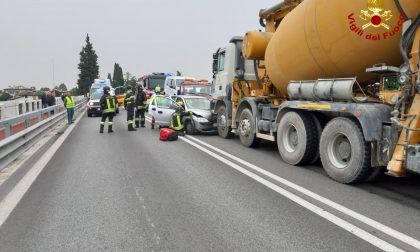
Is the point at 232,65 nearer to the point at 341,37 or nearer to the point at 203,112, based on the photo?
the point at 203,112

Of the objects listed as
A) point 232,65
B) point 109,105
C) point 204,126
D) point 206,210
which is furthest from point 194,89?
point 206,210

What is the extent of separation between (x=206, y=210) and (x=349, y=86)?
10.2 feet

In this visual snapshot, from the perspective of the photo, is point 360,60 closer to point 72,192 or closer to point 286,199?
point 286,199

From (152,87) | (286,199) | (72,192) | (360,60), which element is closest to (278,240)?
(286,199)

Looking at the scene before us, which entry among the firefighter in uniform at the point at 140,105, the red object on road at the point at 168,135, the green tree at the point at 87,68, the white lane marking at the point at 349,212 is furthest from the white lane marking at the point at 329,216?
the green tree at the point at 87,68

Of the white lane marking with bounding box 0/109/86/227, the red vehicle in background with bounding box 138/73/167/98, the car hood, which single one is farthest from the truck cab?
the red vehicle in background with bounding box 138/73/167/98

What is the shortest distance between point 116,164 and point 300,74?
13.3ft

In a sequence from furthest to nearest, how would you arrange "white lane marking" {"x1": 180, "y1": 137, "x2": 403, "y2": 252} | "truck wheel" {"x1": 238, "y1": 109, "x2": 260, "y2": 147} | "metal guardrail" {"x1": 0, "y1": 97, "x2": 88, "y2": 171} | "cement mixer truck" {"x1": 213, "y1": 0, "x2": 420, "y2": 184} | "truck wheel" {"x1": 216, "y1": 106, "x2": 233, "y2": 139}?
"truck wheel" {"x1": 216, "y1": 106, "x2": 233, "y2": 139}, "truck wheel" {"x1": 238, "y1": 109, "x2": 260, "y2": 147}, "metal guardrail" {"x1": 0, "y1": 97, "x2": 88, "y2": 171}, "cement mixer truck" {"x1": 213, "y1": 0, "x2": 420, "y2": 184}, "white lane marking" {"x1": 180, "y1": 137, "x2": 403, "y2": 252}

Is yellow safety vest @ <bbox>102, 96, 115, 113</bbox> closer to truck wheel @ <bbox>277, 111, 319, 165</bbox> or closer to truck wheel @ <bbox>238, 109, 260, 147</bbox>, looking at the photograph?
truck wheel @ <bbox>238, 109, 260, 147</bbox>

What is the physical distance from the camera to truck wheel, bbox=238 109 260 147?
1009cm

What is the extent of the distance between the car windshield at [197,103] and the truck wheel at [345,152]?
25.6ft

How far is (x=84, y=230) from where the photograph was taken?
13.9 feet

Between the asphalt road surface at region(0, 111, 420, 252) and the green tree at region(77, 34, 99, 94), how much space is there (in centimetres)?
10108

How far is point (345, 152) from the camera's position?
642 cm
